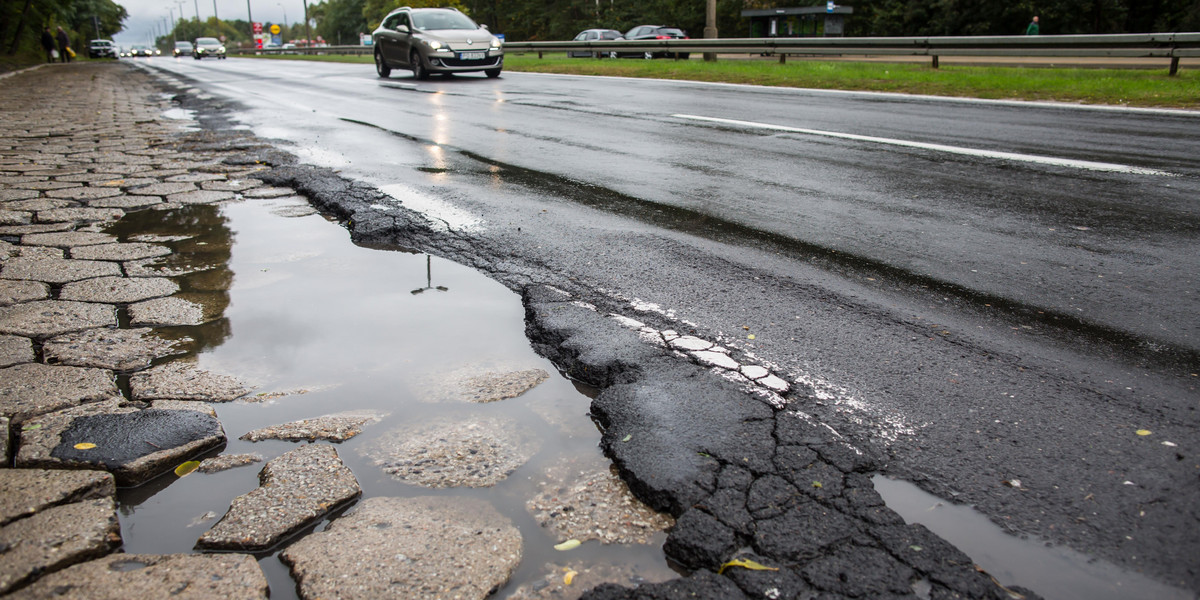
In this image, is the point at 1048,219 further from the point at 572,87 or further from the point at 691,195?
the point at 572,87

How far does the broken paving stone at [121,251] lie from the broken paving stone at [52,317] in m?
0.69

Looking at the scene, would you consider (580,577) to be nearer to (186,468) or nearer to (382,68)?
(186,468)

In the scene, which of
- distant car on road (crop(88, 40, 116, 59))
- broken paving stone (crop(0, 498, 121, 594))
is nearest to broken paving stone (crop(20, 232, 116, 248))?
broken paving stone (crop(0, 498, 121, 594))

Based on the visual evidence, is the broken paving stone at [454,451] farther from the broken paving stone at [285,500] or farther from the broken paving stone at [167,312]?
the broken paving stone at [167,312]

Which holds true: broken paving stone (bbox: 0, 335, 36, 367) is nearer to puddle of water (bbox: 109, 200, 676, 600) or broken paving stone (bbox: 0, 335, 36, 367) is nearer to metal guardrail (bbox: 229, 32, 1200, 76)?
puddle of water (bbox: 109, 200, 676, 600)

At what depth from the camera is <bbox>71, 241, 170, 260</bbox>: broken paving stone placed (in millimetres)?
3691

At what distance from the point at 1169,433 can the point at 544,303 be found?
6.88 feet

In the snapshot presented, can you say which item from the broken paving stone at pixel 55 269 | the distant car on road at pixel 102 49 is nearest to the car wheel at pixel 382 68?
the broken paving stone at pixel 55 269

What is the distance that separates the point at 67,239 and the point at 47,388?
2.12 m

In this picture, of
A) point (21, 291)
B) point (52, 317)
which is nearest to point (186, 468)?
point (52, 317)

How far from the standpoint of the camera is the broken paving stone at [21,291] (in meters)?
3.07

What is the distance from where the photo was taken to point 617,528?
67.3 inches

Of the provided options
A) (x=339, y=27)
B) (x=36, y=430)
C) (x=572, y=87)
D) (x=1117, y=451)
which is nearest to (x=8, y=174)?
(x=36, y=430)

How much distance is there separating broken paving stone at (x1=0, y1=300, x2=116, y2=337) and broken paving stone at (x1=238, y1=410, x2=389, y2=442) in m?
1.20
